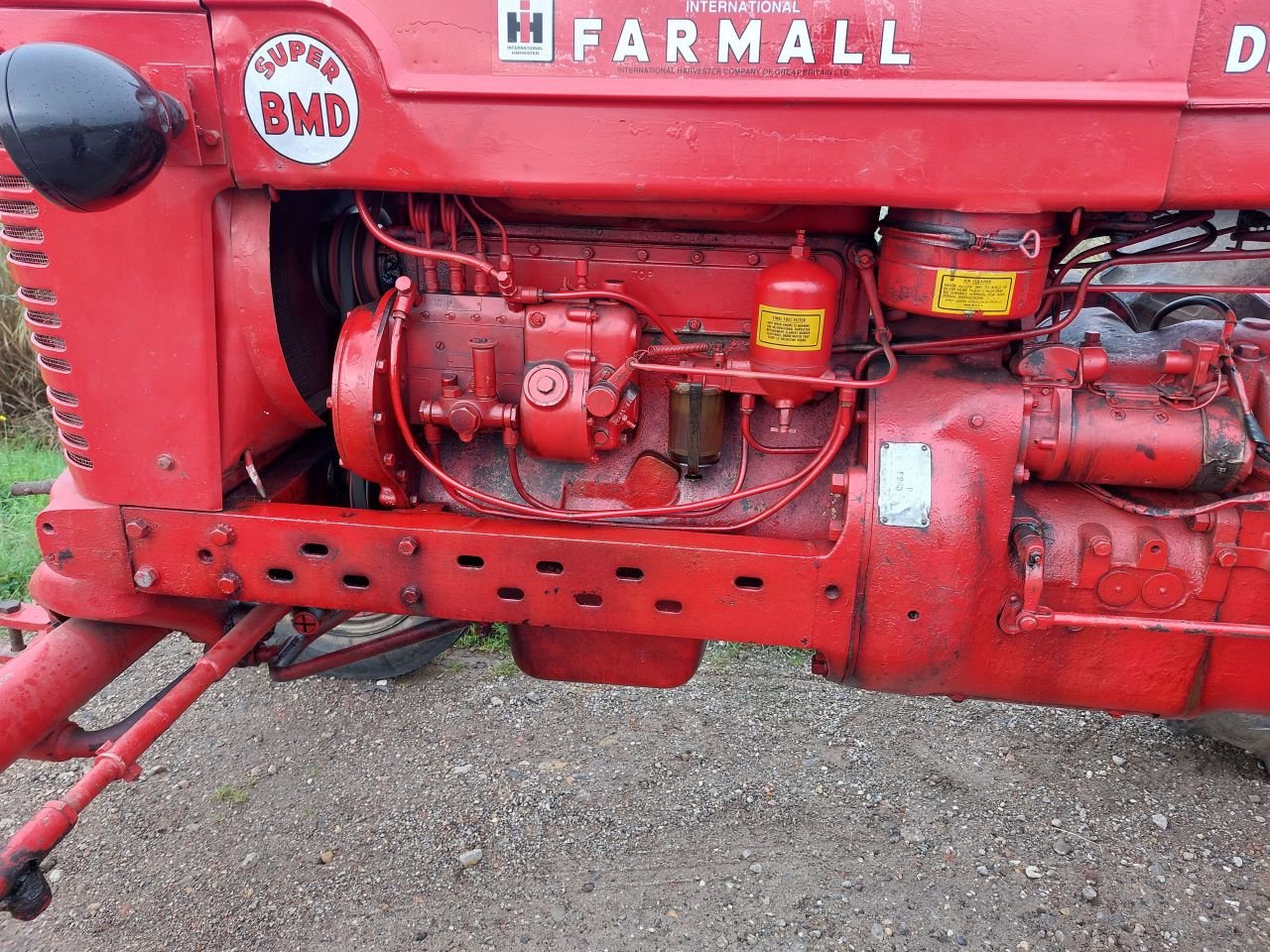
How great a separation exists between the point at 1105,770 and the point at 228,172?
2.71 meters

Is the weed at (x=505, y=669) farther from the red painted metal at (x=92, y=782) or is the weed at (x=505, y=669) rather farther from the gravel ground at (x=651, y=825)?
the red painted metal at (x=92, y=782)

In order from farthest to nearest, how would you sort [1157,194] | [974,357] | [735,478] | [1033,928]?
[1033,928], [735,478], [974,357], [1157,194]

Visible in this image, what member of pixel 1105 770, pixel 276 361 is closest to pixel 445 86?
pixel 276 361

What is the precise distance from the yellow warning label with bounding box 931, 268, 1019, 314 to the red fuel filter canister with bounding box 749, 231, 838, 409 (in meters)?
0.19

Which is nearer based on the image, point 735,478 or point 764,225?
point 764,225

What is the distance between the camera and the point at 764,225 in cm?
176

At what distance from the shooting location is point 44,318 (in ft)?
5.61

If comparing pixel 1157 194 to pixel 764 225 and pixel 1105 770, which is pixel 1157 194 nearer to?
pixel 764 225

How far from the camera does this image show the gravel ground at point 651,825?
2094 mm

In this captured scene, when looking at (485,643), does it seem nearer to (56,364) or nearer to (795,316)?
(56,364)

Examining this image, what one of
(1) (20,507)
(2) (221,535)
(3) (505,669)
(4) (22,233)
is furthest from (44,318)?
(1) (20,507)

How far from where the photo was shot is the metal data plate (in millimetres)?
1580

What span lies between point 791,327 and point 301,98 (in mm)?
939

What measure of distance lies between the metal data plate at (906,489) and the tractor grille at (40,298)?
153 centimetres
